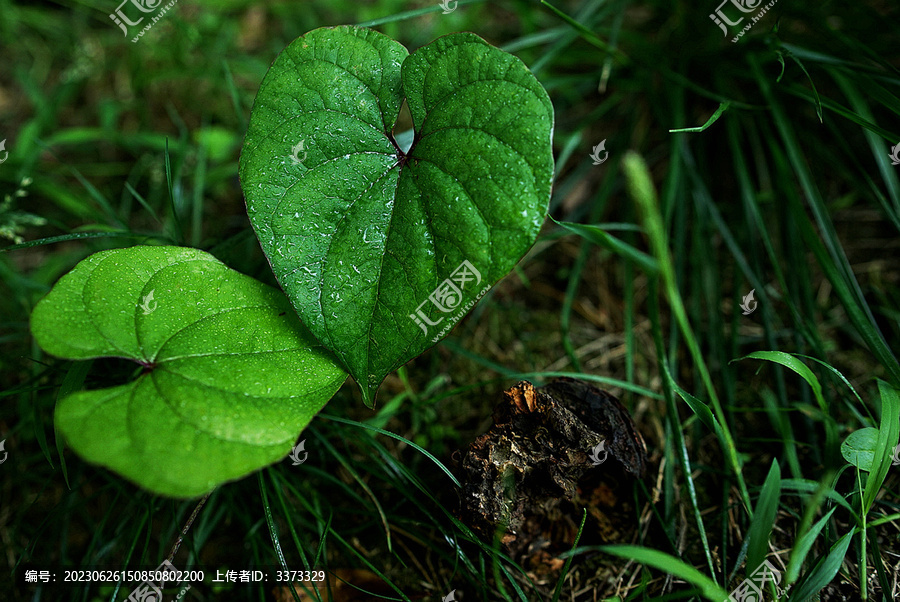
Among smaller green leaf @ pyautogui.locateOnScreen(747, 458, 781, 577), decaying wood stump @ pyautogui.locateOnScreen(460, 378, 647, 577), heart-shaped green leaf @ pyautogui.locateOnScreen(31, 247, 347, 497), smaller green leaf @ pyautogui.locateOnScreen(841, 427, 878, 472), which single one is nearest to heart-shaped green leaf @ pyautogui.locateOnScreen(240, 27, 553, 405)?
heart-shaped green leaf @ pyautogui.locateOnScreen(31, 247, 347, 497)

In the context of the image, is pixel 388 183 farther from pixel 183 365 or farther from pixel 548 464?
pixel 548 464

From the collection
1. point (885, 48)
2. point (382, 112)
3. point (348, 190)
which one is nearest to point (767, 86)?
point (885, 48)

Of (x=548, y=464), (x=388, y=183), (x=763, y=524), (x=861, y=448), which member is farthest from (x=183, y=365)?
(x=861, y=448)

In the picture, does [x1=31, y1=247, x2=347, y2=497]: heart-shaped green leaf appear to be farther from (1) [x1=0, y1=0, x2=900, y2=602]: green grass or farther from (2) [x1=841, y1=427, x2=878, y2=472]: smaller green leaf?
(2) [x1=841, y1=427, x2=878, y2=472]: smaller green leaf

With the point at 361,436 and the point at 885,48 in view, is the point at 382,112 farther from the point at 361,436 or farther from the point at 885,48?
the point at 885,48

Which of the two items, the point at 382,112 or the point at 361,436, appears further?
the point at 361,436
